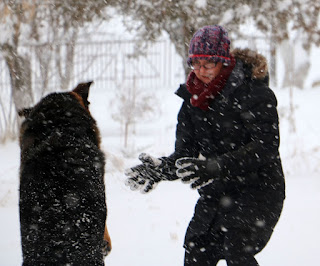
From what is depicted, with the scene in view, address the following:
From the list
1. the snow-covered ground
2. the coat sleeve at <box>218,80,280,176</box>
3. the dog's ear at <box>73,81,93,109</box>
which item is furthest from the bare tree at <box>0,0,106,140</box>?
the coat sleeve at <box>218,80,280,176</box>

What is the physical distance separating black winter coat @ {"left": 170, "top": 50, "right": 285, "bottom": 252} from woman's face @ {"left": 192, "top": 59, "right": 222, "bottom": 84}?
99 millimetres

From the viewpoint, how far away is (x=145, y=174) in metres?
2.51

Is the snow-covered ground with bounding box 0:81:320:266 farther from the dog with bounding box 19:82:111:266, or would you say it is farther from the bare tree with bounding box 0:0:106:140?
the dog with bounding box 19:82:111:266

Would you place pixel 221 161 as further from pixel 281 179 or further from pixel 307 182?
pixel 307 182

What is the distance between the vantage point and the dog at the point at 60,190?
2.15 metres

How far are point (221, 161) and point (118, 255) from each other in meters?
2.06

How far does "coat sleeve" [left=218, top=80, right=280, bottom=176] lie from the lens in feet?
7.53

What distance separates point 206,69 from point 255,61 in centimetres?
24

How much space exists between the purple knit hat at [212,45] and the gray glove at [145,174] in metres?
0.56

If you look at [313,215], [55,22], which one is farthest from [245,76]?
[55,22]

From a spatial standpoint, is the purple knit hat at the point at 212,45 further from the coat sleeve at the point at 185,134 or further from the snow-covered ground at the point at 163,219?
the snow-covered ground at the point at 163,219

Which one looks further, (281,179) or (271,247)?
(271,247)

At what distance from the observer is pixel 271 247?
4230 millimetres

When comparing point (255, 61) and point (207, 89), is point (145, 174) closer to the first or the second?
point (207, 89)
